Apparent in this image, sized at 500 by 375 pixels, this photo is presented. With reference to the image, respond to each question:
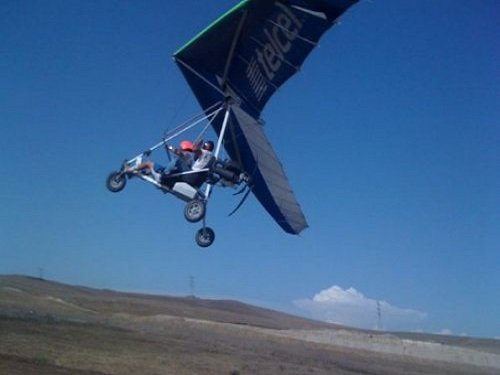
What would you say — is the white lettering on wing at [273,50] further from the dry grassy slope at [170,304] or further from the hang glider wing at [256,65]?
the dry grassy slope at [170,304]

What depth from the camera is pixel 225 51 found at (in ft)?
46.7

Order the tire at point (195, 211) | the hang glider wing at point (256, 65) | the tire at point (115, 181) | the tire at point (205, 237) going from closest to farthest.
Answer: the hang glider wing at point (256, 65) → the tire at point (195, 211) → the tire at point (205, 237) → the tire at point (115, 181)

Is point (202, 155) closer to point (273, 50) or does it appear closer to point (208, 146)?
point (208, 146)

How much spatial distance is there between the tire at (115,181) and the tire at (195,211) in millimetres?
2829

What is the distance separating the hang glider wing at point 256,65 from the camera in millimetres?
12961

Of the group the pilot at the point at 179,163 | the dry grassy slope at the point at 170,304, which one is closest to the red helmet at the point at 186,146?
the pilot at the point at 179,163

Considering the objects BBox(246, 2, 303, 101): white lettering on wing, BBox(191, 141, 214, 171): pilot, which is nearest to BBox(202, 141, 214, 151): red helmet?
BBox(191, 141, 214, 171): pilot

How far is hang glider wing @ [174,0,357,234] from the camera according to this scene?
12961 mm

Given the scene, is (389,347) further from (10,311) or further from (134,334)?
(10,311)

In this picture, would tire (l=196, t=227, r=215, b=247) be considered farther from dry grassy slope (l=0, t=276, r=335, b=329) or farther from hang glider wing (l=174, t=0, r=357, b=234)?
dry grassy slope (l=0, t=276, r=335, b=329)

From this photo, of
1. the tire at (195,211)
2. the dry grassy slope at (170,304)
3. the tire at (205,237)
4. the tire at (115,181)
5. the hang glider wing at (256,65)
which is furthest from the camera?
the dry grassy slope at (170,304)

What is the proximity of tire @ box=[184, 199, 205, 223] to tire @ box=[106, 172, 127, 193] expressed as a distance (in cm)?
283

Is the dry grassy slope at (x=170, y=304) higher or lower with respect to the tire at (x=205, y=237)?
higher

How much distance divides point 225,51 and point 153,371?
8.55m
